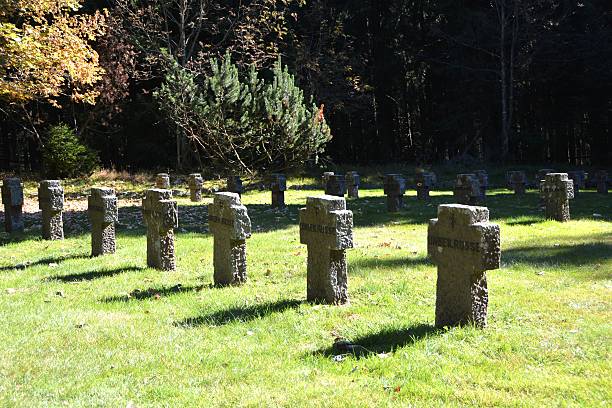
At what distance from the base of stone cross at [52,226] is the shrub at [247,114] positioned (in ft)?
35.9

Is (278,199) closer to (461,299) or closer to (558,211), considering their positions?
(558,211)

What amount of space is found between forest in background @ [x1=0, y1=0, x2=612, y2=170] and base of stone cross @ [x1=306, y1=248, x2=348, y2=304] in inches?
852

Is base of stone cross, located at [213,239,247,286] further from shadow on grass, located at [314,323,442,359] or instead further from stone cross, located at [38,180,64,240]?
stone cross, located at [38,180,64,240]

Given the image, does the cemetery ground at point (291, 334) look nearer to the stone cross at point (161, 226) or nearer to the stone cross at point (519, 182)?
the stone cross at point (161, 226)

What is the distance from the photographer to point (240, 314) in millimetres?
7160

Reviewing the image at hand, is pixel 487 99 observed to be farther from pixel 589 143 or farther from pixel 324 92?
pixel 324 92

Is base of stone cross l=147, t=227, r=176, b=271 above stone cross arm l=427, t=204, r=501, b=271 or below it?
below

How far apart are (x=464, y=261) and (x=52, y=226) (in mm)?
9782

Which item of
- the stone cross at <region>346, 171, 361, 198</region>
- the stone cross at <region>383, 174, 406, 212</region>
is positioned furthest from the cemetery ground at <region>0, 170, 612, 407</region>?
the stone cross at <region>346, 171, 361, 198</region>

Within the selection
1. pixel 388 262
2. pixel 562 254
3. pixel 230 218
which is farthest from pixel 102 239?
pixel 562 254

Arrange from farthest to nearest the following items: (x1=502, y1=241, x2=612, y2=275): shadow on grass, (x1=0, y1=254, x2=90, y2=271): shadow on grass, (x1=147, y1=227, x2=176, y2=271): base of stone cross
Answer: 1. (x1=0, y1=254, x2=90, y2=271): shadow on grass
2. (x1=502, y1=241, x2=612, y2=275): shadow on grass
3. (x1=147, y1=227, x2=176, y2=271): base of stone cross

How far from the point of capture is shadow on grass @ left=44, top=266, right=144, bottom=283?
31.1 feet

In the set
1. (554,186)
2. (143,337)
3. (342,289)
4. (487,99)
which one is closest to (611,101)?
(487,99)

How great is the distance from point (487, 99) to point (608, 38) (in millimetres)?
6346
